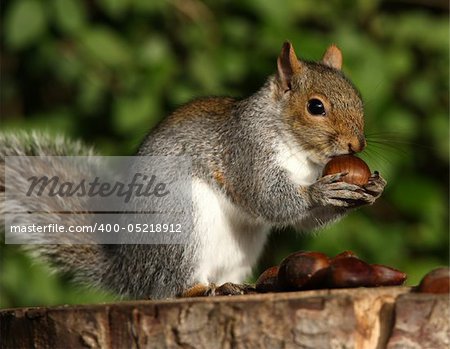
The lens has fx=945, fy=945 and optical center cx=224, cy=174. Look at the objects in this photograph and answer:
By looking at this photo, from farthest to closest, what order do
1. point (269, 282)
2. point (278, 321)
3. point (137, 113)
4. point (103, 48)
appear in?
point (103, 48) → point (137, 113) → point (269, 282) → point (278, 321)

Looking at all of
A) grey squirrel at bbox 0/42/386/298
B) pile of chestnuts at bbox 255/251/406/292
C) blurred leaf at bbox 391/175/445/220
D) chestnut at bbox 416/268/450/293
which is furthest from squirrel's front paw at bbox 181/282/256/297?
blurred leaf at bbox 391/175/445/220

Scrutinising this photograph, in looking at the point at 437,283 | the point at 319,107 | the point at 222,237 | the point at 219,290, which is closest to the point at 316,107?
the point at 319,107

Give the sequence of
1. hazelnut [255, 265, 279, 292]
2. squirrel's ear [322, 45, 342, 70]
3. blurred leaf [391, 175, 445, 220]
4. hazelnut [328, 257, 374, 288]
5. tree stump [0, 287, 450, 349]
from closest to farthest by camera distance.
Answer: tree stump [0, 287, 450, 349], hazelnut [328, 257, 374, 288], hazelnut [255, 265, 279, 292], squirrel's ear [322, 45, 342, 70], blurred leaf [391, 175, 445, 220]

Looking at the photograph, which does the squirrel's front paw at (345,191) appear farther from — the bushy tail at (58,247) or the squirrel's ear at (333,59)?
the bushy tail at (58,247)

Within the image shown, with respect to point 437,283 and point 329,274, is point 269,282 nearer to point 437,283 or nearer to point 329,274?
point 329,274

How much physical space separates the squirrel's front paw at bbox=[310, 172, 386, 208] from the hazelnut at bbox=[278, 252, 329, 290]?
14.9 inches

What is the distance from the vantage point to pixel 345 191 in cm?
195

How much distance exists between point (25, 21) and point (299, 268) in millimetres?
1633

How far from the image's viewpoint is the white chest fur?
6.55ft

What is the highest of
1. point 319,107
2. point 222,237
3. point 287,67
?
point 287,67

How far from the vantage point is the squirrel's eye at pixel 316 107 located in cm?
206

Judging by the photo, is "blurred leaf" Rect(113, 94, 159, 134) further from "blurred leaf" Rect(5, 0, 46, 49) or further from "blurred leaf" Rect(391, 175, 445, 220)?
"blurred leaf" Rect(391, 175, 445, 220)

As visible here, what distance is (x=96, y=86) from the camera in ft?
9.69

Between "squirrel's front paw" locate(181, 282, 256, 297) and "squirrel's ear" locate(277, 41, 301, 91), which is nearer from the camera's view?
"squirrel's front paw" locate(181, 282, 256, 297)
